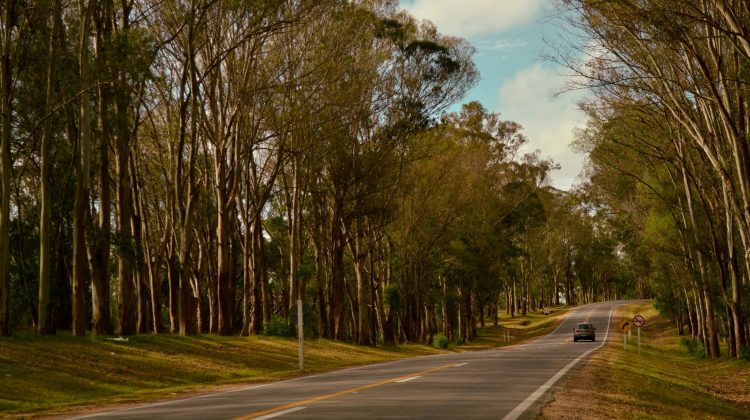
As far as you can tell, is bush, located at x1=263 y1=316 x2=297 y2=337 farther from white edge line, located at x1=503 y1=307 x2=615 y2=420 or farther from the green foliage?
the green foliage

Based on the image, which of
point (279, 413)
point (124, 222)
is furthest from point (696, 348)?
point (279, 413)

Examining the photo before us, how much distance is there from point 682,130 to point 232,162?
16919mm

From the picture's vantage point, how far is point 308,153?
36.8 metres

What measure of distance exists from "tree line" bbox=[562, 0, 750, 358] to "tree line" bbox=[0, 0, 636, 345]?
10256 millimetres

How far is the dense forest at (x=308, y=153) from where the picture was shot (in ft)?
71.7

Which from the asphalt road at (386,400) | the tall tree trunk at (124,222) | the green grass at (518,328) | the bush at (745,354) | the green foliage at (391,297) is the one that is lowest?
the green grass at (518,328)

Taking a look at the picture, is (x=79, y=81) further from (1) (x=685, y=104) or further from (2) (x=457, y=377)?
(1) (x=685, y=104)

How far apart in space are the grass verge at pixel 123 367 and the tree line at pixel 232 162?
1.56m

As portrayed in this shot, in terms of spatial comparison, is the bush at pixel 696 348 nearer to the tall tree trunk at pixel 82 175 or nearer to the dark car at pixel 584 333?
the dark car at pixel 584 333

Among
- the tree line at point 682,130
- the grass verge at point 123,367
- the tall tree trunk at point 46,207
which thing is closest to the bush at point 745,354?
the tree line at point 682,130

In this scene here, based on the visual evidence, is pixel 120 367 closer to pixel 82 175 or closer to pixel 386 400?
pixel 82 175

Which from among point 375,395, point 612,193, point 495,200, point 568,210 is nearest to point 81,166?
point 375,395

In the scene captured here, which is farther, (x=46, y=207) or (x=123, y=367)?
(x=46, y=207)

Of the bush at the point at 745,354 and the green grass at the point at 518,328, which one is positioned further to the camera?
the green grass at the point at 518,328
